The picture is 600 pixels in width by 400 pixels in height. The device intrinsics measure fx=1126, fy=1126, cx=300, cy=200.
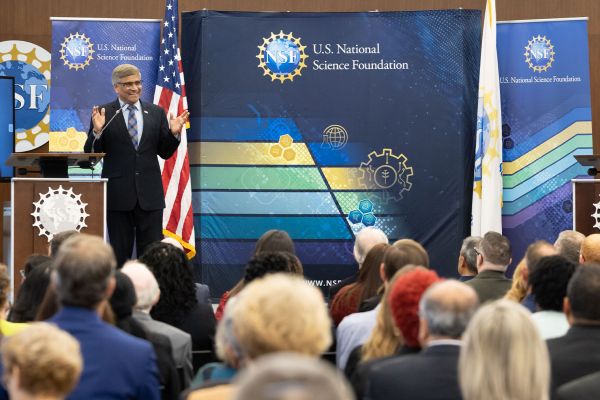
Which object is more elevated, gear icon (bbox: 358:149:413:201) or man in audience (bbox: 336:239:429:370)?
gear icon (bbox: 358:149:413:201)

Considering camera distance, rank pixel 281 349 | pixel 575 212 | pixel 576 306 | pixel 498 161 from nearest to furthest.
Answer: pixel 281 349 → pixel 576 306 → pixel 575 212 → pixel 498 161

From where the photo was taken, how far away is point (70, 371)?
7.91 feet

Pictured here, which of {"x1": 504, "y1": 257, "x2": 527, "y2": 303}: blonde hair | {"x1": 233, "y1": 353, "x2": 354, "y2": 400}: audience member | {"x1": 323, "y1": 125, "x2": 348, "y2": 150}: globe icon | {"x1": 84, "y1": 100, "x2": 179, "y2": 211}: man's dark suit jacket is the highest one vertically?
{"x1": 323, "y1": 125, "x2": 348, "y2": 150}: globe icon

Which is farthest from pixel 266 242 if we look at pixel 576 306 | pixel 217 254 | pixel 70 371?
pixel 217 254

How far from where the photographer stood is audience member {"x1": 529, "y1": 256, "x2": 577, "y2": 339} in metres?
3.83

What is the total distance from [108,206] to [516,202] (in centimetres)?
388

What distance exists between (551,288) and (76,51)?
6200 mm

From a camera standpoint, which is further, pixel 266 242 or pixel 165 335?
pixel 266 242

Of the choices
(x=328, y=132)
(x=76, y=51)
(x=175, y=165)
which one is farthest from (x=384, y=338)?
(x=76, y=51)

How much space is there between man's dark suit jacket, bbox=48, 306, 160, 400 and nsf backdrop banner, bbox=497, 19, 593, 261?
6802 mm

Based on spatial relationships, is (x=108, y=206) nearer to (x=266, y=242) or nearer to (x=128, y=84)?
(x=128, y=84)

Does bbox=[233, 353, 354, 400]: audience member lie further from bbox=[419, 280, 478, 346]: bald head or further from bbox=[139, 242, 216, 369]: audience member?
bbox=[139, 242, 216, 369]: audience member

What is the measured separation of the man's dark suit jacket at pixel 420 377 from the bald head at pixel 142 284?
1268mm

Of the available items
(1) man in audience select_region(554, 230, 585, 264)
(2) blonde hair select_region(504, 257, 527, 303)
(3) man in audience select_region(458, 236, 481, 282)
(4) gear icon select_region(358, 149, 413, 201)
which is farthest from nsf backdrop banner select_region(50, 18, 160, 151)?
(2) blonde hair select_region(504, 257, 527, 303)
